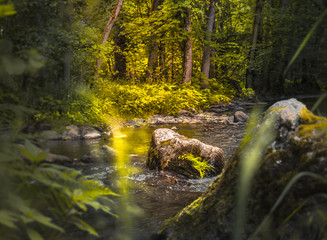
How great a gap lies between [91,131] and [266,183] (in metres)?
8.16

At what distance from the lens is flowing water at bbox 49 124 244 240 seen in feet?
10.7

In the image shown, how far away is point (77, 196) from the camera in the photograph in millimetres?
1383

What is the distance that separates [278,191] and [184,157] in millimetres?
3766

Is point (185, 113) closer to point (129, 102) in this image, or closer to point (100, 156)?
point (129, 102)

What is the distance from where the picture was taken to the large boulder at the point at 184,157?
5.79 metres

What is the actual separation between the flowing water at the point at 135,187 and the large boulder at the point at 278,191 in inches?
21.9

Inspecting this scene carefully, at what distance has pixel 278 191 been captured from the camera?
7.06ft

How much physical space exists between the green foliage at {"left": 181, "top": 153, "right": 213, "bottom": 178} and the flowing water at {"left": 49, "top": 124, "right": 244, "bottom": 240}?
175mm

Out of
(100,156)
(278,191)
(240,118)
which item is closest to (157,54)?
(240,118)

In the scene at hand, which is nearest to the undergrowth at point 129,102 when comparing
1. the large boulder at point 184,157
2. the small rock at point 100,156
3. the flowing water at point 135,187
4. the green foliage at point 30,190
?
the flowing water at point 135,187

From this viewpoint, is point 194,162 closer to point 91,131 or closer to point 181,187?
point 181,187

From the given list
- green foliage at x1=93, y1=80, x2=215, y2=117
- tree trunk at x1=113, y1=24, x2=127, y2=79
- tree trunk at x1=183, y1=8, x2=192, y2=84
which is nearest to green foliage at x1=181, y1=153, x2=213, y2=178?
green foliage at x1=93, y1=80, x2=215, y2=117

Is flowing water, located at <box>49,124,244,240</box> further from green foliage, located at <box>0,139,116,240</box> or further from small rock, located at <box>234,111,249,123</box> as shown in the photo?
small rock, located at <box>234,111,249,123</box>

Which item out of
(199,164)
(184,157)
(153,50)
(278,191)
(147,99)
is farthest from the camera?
(153,50)
